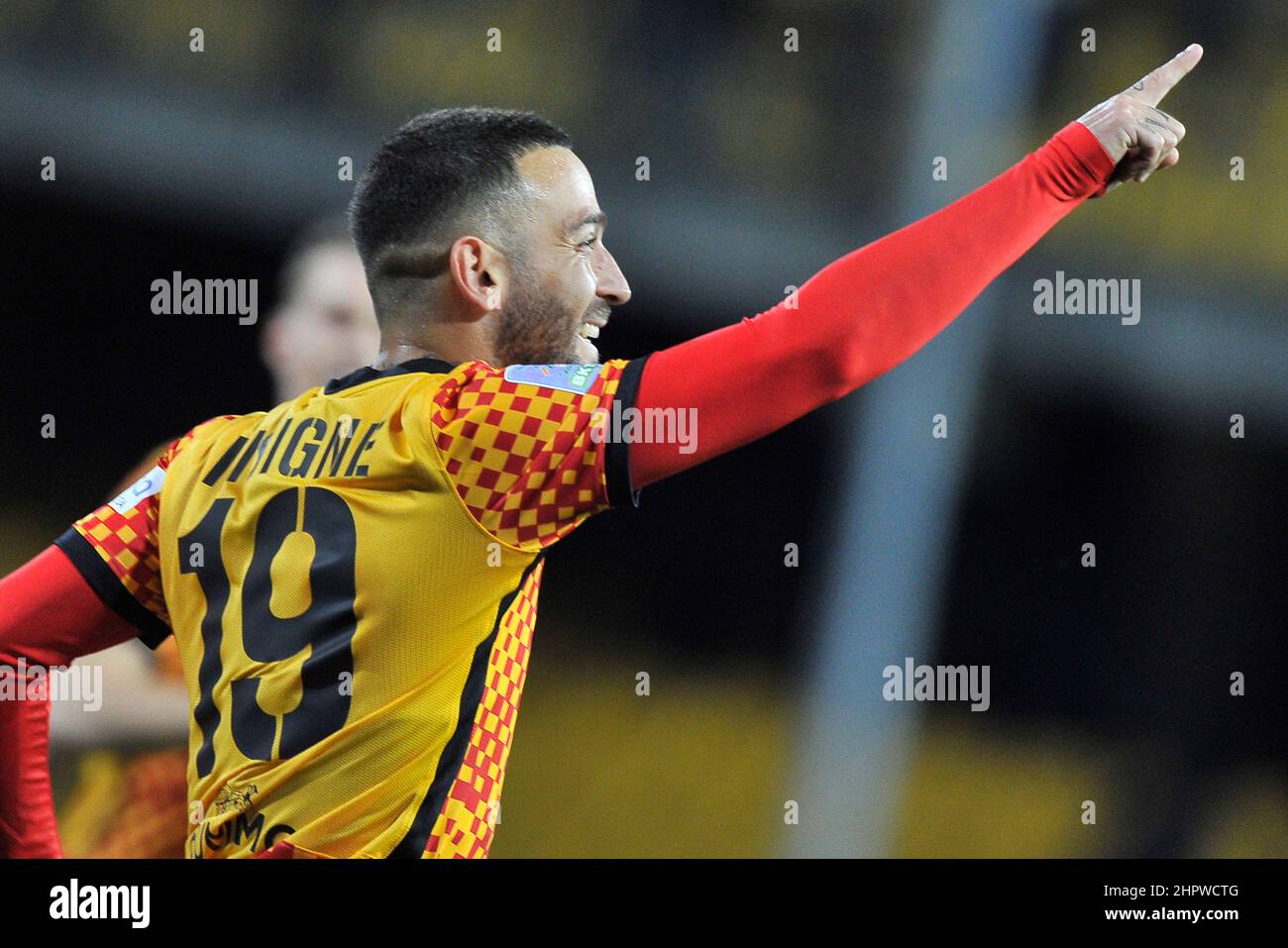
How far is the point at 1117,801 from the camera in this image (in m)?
4.20

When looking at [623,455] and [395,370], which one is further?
[395,370]

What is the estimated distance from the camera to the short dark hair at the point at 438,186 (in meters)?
1.86

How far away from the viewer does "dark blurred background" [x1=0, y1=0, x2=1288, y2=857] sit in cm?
411

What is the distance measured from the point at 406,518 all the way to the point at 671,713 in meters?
2.71

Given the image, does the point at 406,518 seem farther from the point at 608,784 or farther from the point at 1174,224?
the point at 1174,224

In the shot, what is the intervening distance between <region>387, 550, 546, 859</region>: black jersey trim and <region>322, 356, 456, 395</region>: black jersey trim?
0.28 m

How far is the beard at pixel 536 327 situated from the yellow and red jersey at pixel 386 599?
6.1 inches

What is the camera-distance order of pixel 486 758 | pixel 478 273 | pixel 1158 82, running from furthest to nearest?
pixel 478 273, pixel 486 758, pixel 1158 82

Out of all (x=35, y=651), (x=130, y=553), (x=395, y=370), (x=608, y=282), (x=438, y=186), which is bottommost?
(x=35, y=651)

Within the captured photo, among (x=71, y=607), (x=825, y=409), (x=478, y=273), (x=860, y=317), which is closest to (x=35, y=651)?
(x=71, y=607)

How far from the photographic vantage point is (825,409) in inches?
173

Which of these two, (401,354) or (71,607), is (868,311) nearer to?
(401,354)

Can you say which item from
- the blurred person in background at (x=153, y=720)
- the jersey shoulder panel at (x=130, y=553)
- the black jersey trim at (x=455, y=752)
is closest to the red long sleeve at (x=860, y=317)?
the black jersey trim at (x=455, y=752)

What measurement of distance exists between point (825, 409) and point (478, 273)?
269cm
